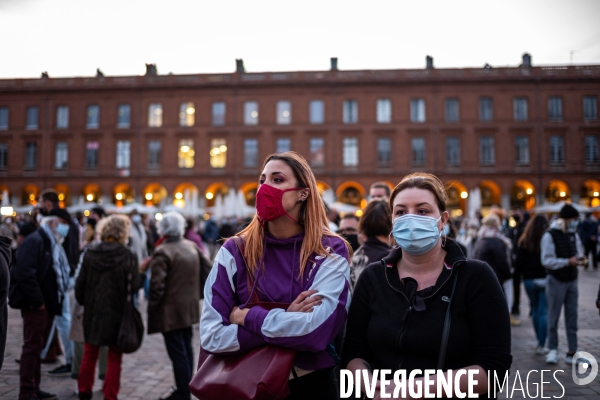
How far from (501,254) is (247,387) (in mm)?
6984

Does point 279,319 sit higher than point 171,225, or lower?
lower

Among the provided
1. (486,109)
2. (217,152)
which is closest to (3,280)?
(217,152)

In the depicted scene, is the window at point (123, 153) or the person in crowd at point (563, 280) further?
the window at point (123, 153)

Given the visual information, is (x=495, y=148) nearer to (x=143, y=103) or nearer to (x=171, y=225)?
(x=143, y=103)

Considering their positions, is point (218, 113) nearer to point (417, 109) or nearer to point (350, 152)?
point (350, 152)

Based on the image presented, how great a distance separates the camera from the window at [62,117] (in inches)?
1576

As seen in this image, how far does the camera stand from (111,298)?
510 centimetres

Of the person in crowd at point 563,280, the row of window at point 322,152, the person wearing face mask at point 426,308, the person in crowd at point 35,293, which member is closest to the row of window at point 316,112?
the row of window at point 322,152

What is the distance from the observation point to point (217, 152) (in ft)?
128

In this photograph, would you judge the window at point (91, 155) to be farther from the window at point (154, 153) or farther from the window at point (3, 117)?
the window at point (3, 117)

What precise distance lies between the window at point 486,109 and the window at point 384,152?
24.4 ft

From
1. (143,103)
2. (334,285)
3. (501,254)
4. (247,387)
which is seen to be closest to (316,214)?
(334,285)

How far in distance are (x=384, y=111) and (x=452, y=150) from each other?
619 cm

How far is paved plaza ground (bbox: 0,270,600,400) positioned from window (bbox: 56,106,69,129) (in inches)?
1370
